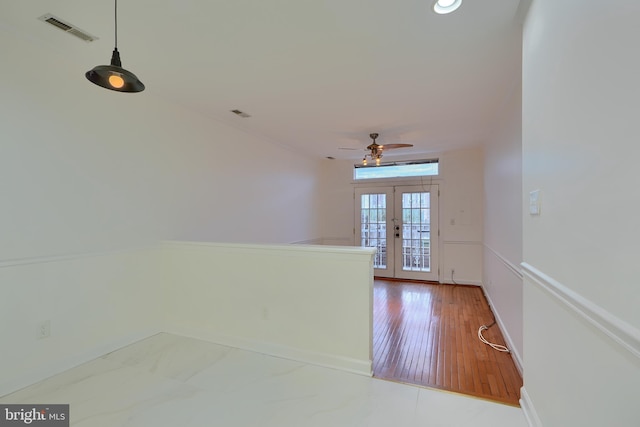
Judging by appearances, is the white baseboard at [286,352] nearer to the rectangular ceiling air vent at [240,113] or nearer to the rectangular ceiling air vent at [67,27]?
the rectangular ceiling air vent at [240,113]

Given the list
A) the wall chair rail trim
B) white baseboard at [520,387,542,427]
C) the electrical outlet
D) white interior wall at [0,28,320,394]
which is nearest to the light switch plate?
the wall chair rail trim

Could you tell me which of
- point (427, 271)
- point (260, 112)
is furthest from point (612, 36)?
point (427, 271)

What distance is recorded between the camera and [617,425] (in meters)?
0.83

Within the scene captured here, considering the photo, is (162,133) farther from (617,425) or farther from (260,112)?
(617,425)

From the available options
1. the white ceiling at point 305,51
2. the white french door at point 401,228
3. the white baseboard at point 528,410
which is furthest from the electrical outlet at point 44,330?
the white french door at point 401,228

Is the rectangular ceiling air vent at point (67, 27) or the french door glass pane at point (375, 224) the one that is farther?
the french door glass pane at point (375, 224)

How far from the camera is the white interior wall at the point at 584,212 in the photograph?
78 centimetres

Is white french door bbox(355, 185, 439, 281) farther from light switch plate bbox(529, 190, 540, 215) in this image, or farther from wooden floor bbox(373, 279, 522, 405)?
light switch plate bbox(529, 190, 540, 215)

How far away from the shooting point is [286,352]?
2564 millimetres

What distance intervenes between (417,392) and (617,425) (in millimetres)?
1428

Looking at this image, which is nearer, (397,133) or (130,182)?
(130,182)

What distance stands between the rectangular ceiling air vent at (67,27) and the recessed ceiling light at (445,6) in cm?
238

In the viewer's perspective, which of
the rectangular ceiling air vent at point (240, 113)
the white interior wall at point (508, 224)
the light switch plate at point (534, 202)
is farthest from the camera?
the rectangular ceiling air vent at point (240, 113)

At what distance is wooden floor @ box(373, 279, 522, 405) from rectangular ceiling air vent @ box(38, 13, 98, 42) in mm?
3416
